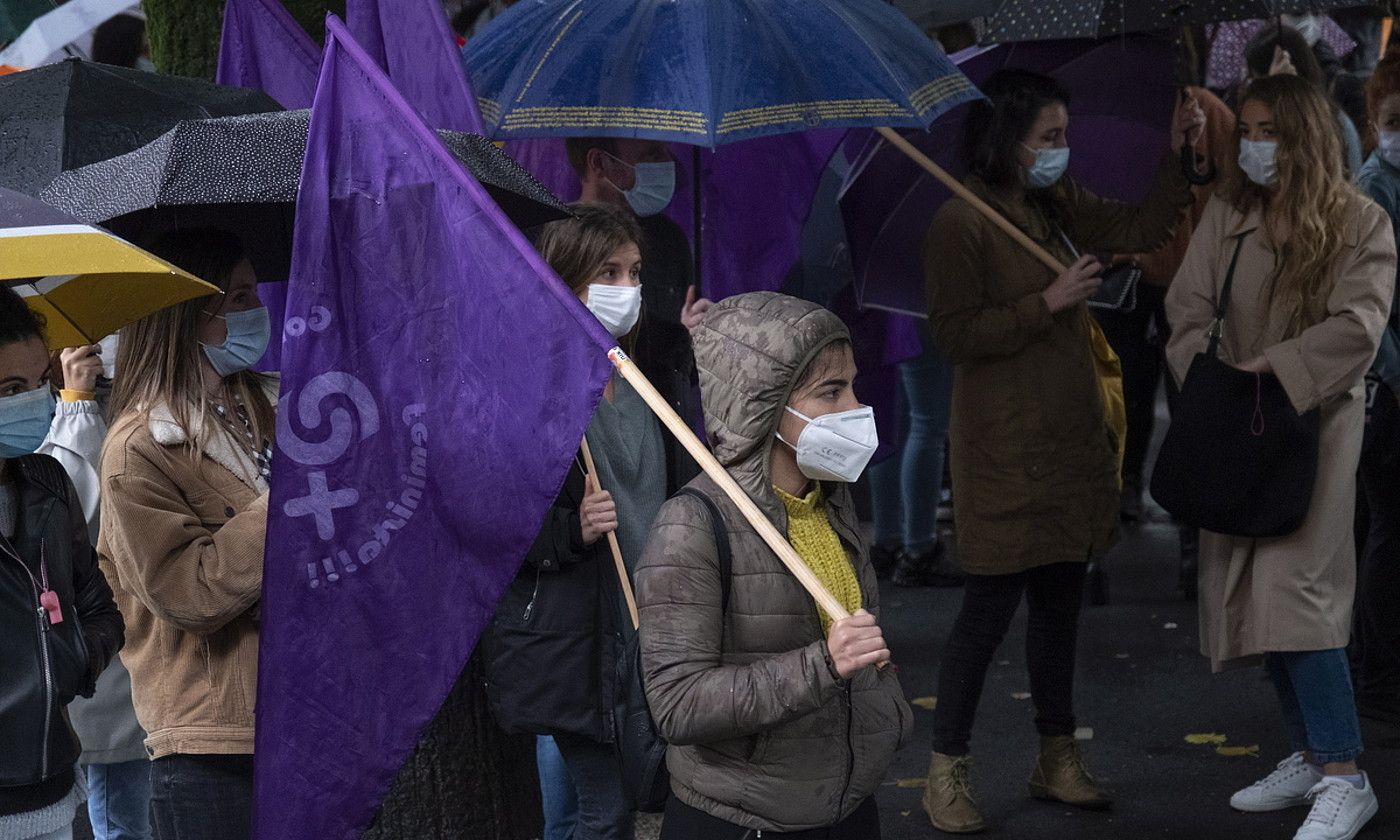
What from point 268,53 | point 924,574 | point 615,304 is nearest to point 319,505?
point 615,304

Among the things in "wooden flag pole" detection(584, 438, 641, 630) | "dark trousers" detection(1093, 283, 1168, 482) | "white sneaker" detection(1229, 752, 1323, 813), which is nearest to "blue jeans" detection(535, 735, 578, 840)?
"wooden flag pole" detection(584, 438, 641, 630)

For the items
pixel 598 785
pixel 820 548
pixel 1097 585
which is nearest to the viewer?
pixel 820 548

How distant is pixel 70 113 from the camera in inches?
175

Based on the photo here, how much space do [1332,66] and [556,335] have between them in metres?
7.06

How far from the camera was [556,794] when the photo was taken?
4.60m

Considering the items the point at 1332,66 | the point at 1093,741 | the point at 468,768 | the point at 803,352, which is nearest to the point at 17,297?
the point at 803,352

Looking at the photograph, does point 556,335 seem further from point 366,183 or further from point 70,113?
point 70,113

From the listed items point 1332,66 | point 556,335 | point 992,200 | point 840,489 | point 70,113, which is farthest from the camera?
point 1332,66

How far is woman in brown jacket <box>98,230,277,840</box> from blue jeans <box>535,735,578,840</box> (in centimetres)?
110

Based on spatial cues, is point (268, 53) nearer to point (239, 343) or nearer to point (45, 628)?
point (239, 343)

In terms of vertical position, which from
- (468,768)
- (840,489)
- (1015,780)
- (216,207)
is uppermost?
(216,207)

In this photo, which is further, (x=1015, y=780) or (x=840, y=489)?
(x=1015, y=780)

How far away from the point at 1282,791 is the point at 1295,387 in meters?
1.31

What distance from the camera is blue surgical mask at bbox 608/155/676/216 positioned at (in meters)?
5.31
